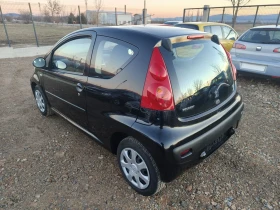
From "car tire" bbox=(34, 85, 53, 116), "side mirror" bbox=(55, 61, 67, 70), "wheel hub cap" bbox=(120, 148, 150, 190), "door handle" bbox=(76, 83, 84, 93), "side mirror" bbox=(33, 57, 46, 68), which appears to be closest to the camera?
"wheel hub cap" bbox=(120, 148, 150, 190)

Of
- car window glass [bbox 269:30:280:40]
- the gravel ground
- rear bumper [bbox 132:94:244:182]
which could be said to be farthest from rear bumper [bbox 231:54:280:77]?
rear bumper [bbox 132:94:244:182]

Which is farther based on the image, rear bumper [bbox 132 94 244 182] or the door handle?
the door handle

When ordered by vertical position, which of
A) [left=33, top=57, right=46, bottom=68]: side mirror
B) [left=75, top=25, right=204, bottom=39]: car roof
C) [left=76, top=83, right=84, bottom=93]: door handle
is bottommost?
[left=76, top=83, right=84, bottom=93]: door handle

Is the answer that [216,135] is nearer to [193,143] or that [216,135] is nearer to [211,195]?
[193,143]

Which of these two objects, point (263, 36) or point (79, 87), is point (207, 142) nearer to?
point (79, 87)

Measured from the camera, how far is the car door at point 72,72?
95.3 inches

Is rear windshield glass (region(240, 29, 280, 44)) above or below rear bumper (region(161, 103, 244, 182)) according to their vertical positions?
above

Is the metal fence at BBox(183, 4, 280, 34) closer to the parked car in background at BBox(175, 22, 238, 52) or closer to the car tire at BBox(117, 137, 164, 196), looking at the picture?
the parked car in background at BBox(175, 22, 238, 52)

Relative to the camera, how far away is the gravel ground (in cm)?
207

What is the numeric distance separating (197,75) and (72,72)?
5.10 ft

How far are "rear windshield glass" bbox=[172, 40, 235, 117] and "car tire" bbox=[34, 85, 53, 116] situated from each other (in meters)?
2.61

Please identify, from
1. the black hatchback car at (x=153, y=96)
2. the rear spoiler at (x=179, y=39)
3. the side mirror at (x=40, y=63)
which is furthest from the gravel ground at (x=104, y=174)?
the rear spoiler at (x=179, y=39)

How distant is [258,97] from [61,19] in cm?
2498

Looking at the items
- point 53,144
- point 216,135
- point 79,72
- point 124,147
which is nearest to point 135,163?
point 124,147
